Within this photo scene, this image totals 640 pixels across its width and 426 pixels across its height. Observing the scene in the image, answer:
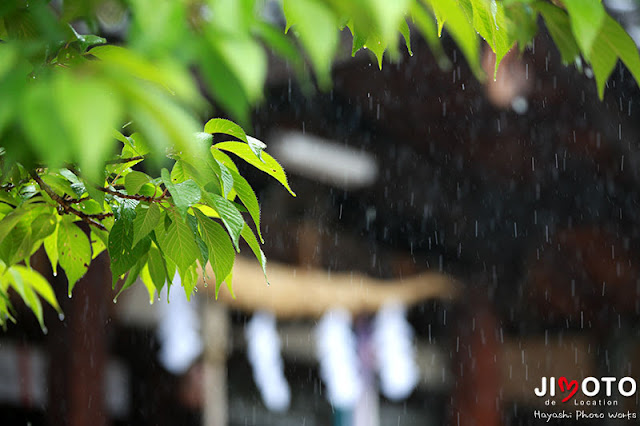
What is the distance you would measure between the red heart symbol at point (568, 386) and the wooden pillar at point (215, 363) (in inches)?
61.7

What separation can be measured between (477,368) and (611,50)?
8.96 feet

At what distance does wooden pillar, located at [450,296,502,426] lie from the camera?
9.75 ft

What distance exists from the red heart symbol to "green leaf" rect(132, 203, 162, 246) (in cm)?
307

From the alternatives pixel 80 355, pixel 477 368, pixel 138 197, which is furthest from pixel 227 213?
pixel 477 368

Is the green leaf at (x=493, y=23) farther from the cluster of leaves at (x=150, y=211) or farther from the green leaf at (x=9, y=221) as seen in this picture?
the green leaf at (x=9, y=221)

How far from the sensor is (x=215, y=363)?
3.34 metres

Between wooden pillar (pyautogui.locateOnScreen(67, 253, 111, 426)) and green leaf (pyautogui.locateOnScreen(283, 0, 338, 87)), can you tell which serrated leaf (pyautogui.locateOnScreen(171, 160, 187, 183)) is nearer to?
green leaf (pyautogui.locateOnScreen(283, 0, 338, 87))

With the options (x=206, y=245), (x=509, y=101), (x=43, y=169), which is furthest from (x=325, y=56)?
(x=509, y=101)

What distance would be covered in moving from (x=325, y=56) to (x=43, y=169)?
0.45 meters

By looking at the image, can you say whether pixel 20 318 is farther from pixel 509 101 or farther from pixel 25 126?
pixel 25 126

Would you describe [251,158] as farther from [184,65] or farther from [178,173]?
[184,65]

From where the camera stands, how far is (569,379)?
10.9ft

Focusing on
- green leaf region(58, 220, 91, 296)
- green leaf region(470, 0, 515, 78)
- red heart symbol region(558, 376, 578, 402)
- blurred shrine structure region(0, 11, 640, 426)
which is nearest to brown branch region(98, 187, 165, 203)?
green leaf region(58, 220, 91, 296)

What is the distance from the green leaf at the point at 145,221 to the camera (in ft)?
1.79
